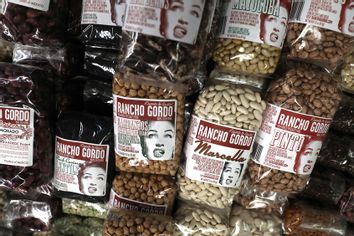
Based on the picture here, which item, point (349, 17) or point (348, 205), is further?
point (348, 205)

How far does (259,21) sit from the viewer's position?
882mm

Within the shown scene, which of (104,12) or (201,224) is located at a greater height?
(104,12)

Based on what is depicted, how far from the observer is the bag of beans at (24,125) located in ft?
3.01

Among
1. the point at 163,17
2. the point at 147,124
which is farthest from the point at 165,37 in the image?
the point at 147,124

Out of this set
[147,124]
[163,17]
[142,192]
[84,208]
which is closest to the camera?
[163,17]

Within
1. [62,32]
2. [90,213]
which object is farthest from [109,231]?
[62,32]

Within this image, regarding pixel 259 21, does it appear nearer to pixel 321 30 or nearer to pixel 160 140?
pixel 321 30

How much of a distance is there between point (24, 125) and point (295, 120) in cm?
72

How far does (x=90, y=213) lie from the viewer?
1.13 meters

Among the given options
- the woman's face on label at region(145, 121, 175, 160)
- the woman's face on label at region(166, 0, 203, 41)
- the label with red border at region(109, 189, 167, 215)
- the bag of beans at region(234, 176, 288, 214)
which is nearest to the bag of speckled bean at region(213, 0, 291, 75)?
the woman's face on label at region(166, 0, 203, 41)

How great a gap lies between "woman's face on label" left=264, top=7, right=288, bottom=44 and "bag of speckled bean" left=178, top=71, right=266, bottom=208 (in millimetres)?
122

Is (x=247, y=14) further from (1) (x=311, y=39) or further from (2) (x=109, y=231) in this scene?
(2) (x=109, y=231)

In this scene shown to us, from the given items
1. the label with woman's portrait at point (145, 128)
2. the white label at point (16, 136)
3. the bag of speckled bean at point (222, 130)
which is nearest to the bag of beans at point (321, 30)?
the bag of speckled bean at point (222, 130)

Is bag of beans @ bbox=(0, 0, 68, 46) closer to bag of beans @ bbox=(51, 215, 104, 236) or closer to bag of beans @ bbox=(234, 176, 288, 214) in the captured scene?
bag of beans @ bbox=(51, 215, 104, 236)
